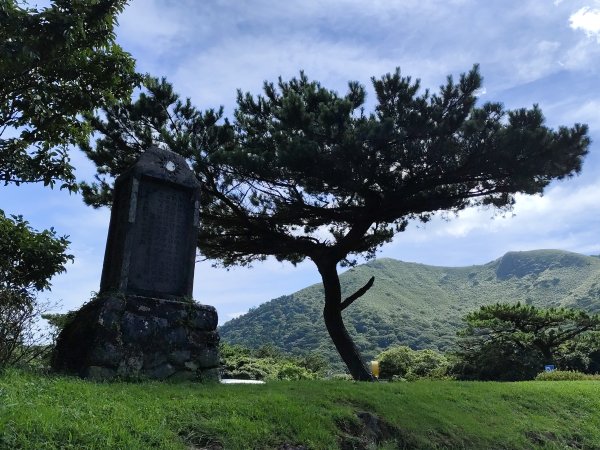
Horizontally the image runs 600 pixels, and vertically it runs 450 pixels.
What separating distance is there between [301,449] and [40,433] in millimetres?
2326

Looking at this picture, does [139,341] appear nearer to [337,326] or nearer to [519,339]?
[337,326]

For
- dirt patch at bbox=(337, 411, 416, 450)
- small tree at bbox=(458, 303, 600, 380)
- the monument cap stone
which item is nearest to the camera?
dirt patch at bbox=(337, 411, 416, 450)

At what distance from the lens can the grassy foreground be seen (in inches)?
147

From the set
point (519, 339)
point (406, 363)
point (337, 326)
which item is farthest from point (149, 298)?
point (406, 363)

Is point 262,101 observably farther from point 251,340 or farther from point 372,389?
point 251,340

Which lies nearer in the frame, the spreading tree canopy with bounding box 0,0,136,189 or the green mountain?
the spreading tree canopy with bounding box 0,0,136,189

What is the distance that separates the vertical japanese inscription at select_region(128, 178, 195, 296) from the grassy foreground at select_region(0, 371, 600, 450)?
1.70 m

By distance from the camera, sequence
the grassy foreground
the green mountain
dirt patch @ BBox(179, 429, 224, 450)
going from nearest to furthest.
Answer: the grassy foreground
dirt patch @ BBox(179, 429, 224, 450)
the green mountain

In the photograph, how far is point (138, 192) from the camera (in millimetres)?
7195

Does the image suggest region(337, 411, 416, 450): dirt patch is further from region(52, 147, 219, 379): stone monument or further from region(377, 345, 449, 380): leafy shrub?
region(377, 345, 449, 380): leafy shrub

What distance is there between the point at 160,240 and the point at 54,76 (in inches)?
104

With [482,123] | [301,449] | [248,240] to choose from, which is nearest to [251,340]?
[248,240]

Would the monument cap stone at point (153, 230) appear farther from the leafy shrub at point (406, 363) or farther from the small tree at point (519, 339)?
the leafy shrub at point (406, 363)

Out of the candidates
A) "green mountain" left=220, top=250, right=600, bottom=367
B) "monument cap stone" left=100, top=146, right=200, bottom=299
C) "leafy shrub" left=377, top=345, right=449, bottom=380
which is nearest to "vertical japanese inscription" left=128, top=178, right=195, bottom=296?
"monument cap stone" left=100, top=146, right=200, bottom=299
